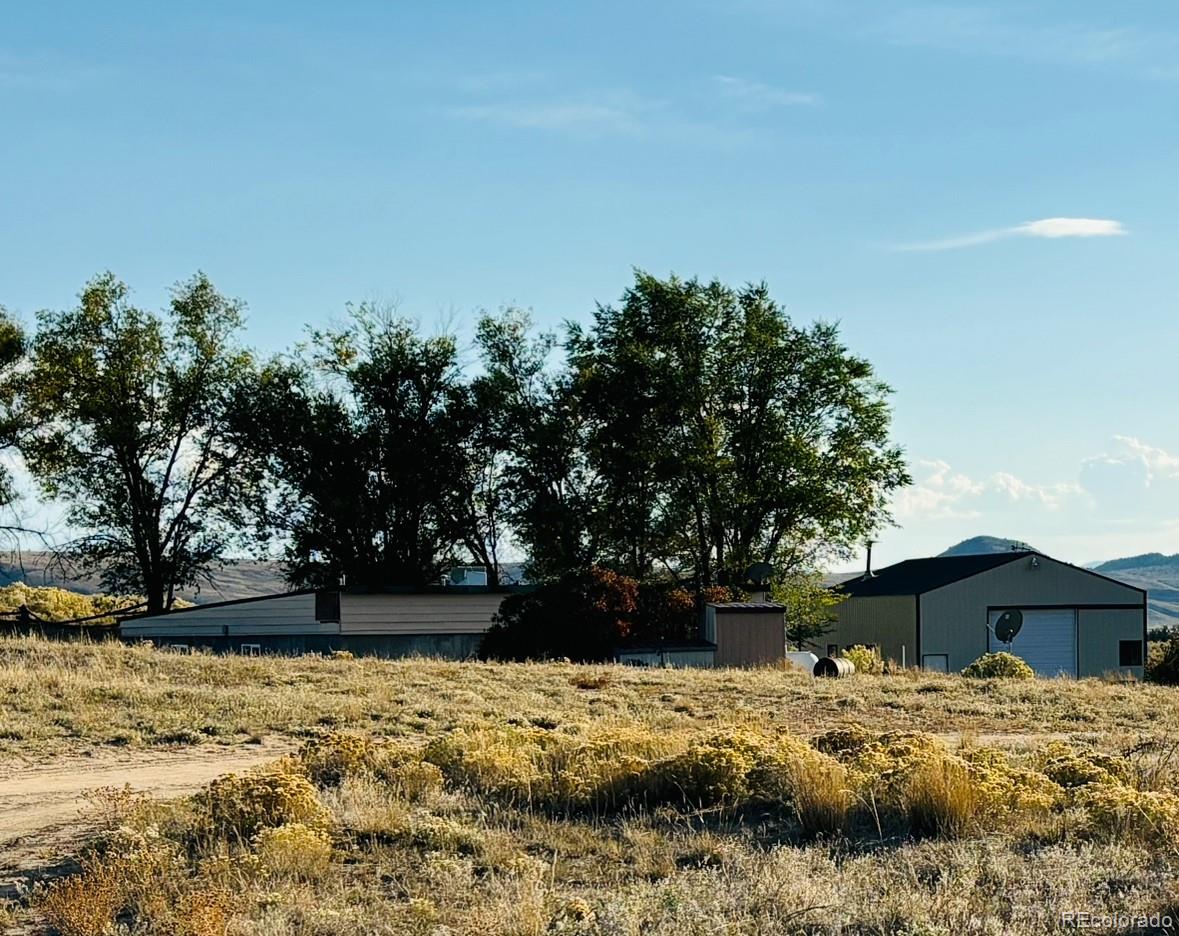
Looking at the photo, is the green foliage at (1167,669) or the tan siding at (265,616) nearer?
the green foliage at (1167,669)

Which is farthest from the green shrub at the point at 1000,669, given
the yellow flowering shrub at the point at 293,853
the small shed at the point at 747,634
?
the yellow flowering shrub at the point at 293,853

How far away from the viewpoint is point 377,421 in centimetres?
4709

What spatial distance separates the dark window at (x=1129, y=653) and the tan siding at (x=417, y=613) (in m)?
→ 25.3

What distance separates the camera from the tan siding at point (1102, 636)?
165 feet

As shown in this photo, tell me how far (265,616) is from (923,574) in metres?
27.9

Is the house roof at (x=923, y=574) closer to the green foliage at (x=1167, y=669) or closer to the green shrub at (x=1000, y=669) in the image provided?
the green foliage at (x=1167, y=669)

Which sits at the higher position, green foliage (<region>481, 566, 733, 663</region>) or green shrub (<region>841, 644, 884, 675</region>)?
green foliage (<region>481, 566, 733, 663</region>)

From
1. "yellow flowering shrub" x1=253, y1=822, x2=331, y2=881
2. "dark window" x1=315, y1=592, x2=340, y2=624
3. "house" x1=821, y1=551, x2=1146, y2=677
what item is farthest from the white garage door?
"yellow flowering shrub" x1=253, y1=822, x2=331, y2=881

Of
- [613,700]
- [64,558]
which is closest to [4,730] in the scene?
[613,700]

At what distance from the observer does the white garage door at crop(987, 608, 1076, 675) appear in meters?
50.0

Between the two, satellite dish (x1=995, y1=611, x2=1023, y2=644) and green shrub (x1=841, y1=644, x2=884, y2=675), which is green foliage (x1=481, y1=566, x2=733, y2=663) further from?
satellite dish (x1=995, y1=611, x2=1023, y2=644)

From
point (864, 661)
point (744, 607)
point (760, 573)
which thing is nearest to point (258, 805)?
point (744, 607)

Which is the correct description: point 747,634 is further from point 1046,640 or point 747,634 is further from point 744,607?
point 1046,640

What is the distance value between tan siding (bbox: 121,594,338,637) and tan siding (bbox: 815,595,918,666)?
20349mm
